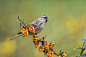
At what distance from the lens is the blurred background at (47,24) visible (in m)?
2.41

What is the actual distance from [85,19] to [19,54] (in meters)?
1.68

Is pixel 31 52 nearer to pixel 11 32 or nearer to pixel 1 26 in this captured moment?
pixel 11 32

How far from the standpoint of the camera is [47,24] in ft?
8.64

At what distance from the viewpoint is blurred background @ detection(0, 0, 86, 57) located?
2.41 metres

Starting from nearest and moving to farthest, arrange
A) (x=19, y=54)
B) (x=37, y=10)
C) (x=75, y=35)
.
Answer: (x=19, y=54)
(x=75, y=35)
(x=37, y=10)

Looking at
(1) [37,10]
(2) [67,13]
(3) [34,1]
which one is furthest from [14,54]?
(2) [67,13]

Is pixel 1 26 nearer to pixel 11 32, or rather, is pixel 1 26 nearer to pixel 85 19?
pixel 11 32

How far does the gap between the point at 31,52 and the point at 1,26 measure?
819mm

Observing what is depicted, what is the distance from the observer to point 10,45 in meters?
2.44

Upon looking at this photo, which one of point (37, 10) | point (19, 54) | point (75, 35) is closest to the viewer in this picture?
point (19, 54)

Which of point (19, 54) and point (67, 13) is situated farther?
point (67, 13)

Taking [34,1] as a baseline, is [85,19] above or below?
below

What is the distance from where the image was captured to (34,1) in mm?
2844

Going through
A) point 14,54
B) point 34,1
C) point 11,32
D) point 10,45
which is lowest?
point 14,54
